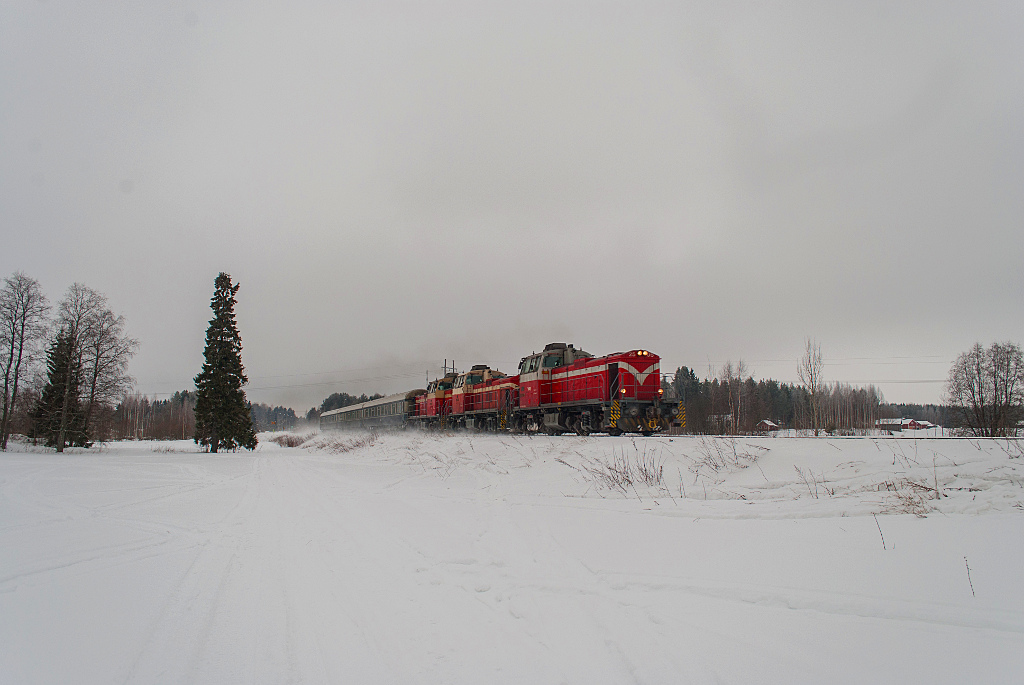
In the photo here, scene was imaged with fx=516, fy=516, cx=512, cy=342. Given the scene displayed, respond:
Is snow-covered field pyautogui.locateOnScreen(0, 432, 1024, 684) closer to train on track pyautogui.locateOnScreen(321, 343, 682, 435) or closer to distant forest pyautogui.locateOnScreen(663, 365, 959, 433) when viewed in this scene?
train on track pyautogui.locateOnScreen(321, 343, 682, 435)

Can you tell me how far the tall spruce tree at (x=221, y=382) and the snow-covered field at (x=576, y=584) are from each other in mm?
31043

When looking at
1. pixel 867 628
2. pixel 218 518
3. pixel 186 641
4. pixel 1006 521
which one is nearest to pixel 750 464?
pixel 1006 521

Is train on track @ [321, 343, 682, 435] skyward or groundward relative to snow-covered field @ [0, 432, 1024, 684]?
skyward

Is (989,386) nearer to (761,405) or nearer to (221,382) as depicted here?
(761,405)

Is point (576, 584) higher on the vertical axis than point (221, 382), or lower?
lower

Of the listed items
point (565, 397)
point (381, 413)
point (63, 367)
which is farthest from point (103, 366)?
point (565, 397)

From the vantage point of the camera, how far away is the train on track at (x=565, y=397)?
63.1 feet

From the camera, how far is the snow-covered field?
3.35 metres

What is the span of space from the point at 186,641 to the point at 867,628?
487 cm

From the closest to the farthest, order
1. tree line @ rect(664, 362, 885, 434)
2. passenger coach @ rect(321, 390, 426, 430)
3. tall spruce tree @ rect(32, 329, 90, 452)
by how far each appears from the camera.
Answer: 1. tall spruce tree @ rect(32, 329, 90, 452)
2. passenger coach @ rect(321, 390, 426, 430)
3. tree line @ rect(664, 362, 885, 434)

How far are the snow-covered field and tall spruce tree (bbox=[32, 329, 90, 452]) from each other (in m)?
33.2

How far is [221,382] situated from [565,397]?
1102 inches

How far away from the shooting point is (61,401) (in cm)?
3609

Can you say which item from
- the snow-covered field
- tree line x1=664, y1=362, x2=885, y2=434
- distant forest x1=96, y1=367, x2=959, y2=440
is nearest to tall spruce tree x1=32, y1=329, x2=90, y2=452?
distant forest x1=96, y1=367, x2=959, y2=440
